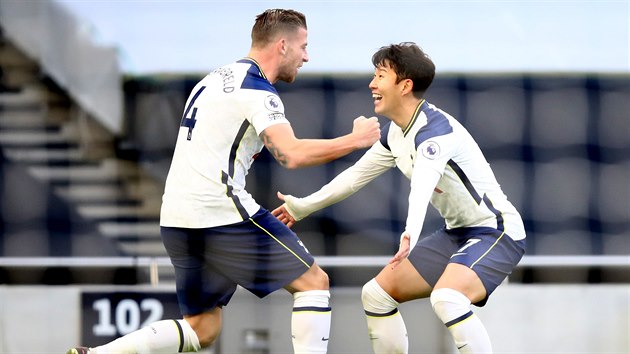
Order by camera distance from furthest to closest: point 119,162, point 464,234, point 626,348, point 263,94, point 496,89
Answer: point 119,162
point 496,89
point 626,348
point 464,234
point 263,94

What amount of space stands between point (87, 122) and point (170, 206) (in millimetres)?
4454

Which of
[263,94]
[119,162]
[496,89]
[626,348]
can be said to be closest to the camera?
[263,94]

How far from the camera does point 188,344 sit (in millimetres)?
4594

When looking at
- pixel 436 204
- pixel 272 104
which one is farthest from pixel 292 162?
pixel 436 204

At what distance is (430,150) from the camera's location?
4445 mm

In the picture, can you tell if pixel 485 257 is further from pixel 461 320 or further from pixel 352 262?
pixel 352 262

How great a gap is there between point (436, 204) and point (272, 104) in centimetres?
82

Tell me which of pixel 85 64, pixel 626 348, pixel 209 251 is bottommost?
pixel 626 348

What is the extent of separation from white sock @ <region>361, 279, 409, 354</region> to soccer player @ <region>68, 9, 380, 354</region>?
1.08 feet

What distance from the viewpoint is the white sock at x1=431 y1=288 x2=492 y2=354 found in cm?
449

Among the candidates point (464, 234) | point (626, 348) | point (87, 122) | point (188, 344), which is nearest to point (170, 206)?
point (188, 344)

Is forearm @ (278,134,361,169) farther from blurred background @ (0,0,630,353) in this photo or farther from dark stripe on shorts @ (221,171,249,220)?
blurred background @ (0,0,630,353)

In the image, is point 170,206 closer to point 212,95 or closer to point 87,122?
point 212,95

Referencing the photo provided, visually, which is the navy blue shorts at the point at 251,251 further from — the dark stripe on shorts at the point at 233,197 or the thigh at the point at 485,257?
the thigh at the point at 485,257
